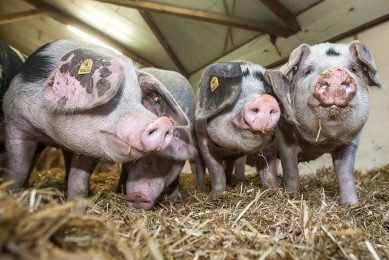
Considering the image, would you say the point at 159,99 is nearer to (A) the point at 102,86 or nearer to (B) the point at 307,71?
(A) the point at 102,86

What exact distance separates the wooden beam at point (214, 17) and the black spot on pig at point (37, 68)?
5120 mm

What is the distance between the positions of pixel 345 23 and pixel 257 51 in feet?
6.56

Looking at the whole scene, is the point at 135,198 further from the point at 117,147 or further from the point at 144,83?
the point at 144,83

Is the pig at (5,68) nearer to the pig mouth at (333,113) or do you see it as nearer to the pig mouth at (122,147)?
the pig mouth at (122,147)

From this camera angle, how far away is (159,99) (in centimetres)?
319

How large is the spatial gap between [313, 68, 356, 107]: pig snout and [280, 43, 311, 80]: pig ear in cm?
48

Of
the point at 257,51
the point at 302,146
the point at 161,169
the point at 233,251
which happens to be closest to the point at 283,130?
the point at 302,146

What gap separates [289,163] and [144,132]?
1.78 m

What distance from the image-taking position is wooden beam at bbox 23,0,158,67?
10078 millimetres

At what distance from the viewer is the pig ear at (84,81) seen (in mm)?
2480

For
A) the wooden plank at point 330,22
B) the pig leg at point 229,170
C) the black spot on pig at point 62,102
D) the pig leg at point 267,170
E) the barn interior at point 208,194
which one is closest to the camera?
the barn interior at point 208,194

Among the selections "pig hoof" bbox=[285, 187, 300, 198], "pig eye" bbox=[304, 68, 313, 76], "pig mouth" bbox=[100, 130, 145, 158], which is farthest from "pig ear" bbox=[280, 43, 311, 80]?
"pig mouth" bbox=[100, 130, 145, 158]

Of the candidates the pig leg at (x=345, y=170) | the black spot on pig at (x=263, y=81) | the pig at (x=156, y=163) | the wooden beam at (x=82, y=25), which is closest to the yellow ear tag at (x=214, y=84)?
the pig at (x=156, y=163)

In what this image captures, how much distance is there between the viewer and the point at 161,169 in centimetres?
340
